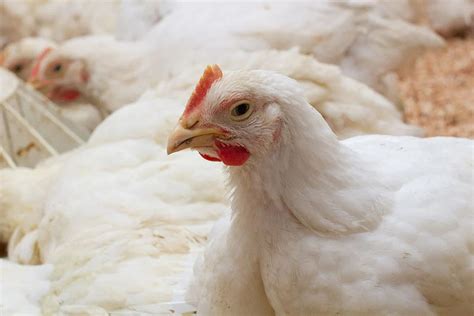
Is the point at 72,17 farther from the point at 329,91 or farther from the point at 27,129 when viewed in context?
the point at 329,91

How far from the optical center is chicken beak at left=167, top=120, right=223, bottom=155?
1.25m

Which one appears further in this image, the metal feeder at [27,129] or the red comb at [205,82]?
the metal feeder at [27,129]

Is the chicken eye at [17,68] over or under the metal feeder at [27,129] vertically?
under

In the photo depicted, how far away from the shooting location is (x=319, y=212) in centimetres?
127

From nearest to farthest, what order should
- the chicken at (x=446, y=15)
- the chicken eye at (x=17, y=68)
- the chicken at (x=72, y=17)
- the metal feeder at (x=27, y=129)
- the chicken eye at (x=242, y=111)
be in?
the chicken eye at (x=242, y=111) < the metal feeder at (x=27, y=129) < the chicken at (x=446, y=15) < the chicken eye at (x=17, y=68) < the chicken at (x=72, y=17)

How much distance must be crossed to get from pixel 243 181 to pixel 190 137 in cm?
13

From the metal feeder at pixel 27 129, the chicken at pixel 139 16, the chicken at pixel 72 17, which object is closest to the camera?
the metal feeder at pixel 27 129

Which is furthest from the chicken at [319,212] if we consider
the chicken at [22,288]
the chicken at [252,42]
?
the chicken at [252,42]

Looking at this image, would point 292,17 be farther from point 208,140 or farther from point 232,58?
point 208,140

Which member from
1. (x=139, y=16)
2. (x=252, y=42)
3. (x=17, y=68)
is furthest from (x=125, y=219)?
(x=17, y=68)

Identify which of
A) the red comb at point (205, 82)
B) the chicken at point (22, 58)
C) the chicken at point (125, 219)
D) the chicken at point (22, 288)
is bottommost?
the chicken at point (22, 58)

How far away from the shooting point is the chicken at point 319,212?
124cm

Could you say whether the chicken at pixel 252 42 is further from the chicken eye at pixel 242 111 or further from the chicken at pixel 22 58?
the chicken eye at pixel 242 111

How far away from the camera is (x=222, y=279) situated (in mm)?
1392
